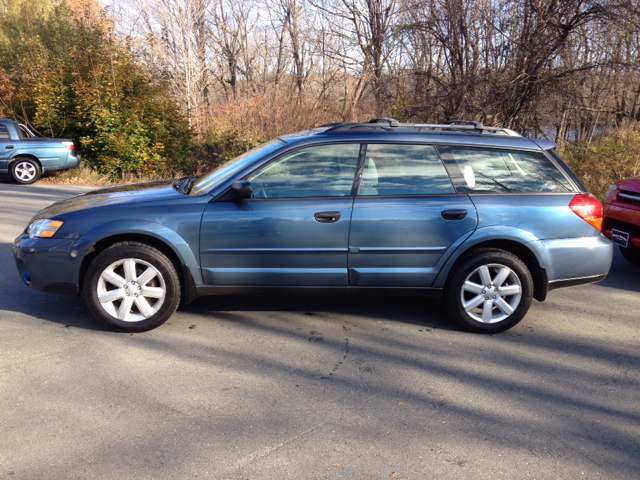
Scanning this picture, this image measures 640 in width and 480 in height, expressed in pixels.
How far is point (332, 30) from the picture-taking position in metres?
26.3

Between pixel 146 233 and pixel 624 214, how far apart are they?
534cm

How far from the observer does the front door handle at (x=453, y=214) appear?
4.38m

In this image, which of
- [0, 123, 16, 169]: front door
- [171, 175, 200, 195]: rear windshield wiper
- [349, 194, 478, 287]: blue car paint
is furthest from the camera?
[0, 123, 16, 169]: front door

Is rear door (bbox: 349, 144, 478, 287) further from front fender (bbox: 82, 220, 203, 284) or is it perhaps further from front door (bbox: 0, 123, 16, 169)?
front door (bbox: 0, 123, 16, 169)

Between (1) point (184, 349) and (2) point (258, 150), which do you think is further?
(2) point (258, 150)

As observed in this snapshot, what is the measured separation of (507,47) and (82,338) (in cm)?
1249

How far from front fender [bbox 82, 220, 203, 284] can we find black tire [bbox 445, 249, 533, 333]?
220cm

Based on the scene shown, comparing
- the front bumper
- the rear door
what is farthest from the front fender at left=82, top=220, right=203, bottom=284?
the rear door

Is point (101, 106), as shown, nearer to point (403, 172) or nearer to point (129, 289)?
point (129, 289)

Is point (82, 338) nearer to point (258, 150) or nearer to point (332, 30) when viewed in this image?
point (258, 150)

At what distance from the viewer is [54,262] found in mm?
4246

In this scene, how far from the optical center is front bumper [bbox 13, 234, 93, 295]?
422cm

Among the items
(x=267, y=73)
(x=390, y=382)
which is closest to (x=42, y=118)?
(x=390, y=382)

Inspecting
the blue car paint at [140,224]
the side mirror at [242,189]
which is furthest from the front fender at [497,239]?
the blue car paint at [140,224]
